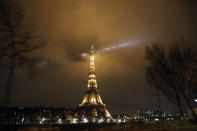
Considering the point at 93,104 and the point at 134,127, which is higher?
the point at 93,104

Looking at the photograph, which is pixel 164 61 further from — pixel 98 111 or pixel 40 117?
pixel 40 117

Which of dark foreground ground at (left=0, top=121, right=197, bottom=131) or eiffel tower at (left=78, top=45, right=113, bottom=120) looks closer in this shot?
dark foreground ground at (left=0, top=121, right=197, bottom=131)

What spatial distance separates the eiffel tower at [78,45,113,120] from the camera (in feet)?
284

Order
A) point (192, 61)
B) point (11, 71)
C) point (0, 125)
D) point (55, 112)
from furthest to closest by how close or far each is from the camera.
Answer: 1. point (55, 112)
2. point (192, 61)
3. point (11, 71)
4. point (0, 125)

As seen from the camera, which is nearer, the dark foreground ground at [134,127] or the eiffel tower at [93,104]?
the dark foreground ground at [134,127]

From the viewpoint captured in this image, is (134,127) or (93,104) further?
(93,104)

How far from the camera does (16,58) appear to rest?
955cm

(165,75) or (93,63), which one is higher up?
(93,63)

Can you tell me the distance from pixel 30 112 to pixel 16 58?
288ft

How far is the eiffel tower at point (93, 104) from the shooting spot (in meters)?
86.4

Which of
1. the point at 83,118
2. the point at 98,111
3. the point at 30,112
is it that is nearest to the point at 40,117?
the point at 30,112

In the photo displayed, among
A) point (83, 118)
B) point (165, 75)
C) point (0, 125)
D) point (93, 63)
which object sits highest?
point (93, 63)

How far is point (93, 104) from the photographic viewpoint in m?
86.5

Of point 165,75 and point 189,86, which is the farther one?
point 165,75
